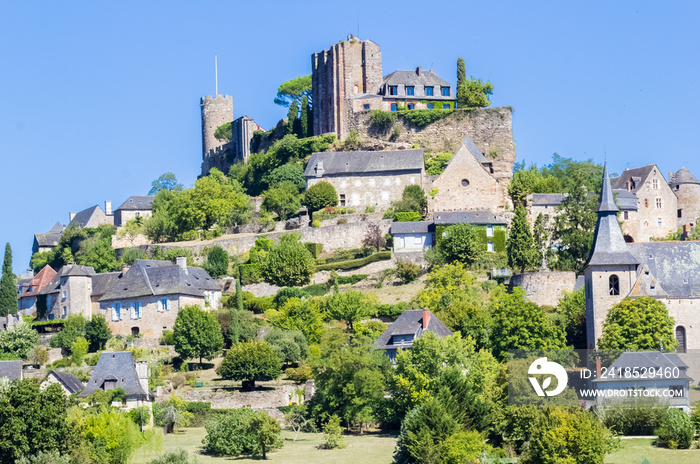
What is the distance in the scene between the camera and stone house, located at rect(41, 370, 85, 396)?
56.5 metres

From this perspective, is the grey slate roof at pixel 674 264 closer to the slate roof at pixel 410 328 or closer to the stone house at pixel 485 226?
the slate roof at pixel 410 328

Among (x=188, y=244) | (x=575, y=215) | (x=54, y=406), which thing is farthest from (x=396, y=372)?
(x=188, y=244)

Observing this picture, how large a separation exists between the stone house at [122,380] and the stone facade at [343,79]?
4178cm

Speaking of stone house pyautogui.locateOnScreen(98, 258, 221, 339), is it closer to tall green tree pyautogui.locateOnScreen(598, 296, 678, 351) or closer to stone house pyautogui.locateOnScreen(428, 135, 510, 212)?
stone house pyautogui.locateOnScreen(428, 135, 510, 212)

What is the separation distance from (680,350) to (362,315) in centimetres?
1797

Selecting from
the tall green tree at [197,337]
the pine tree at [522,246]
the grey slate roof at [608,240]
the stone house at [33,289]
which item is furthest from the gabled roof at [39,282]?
the grey slate roof at [608,240]

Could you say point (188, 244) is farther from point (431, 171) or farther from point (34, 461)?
point (34, 461)

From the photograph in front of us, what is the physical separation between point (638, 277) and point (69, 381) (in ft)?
91.1

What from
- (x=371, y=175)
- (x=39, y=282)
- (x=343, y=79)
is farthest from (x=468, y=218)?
(x=39, y=282)

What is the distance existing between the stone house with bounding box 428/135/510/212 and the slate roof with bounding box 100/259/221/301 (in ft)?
58.5

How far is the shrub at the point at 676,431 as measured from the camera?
4775 centimetres

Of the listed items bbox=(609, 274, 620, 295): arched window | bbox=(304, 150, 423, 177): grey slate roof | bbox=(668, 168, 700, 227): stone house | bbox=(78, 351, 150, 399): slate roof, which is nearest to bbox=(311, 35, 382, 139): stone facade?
bbox=(304, 150, 423, 177): grey slate roof

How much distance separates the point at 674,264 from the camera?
6253cm

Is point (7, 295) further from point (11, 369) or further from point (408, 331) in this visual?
point (408, 331)
